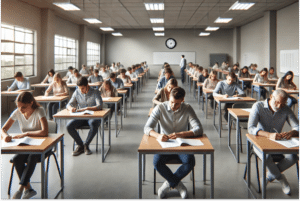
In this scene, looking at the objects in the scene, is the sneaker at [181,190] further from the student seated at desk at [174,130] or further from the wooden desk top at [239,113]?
the wooden desk top at [239,113]

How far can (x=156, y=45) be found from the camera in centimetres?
1844

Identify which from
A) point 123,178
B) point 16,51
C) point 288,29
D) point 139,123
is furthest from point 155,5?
point 123,178

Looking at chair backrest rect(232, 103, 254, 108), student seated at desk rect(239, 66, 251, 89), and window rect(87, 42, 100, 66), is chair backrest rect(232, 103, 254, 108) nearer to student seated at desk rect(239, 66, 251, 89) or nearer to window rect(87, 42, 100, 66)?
student seated at desk rect(239, 66, 251, 89)

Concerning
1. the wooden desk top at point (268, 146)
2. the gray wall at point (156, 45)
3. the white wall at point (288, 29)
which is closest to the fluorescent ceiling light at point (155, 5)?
the white wall at point (288, 29)

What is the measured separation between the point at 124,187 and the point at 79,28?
12.9 meters

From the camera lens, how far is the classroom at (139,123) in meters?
2.63

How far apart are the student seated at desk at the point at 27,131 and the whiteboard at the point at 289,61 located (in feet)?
29.1

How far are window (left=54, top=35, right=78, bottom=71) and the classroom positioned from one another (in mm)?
51

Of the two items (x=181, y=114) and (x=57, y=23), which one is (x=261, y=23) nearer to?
(x=57, y=23)

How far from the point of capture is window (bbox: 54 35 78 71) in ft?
38.3

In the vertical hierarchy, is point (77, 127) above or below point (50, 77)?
below

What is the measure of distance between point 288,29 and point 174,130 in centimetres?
898

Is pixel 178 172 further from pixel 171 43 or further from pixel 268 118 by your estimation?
pixel 171 43

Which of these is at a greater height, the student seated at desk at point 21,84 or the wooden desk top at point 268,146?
the student seated at desk at point 21,84
